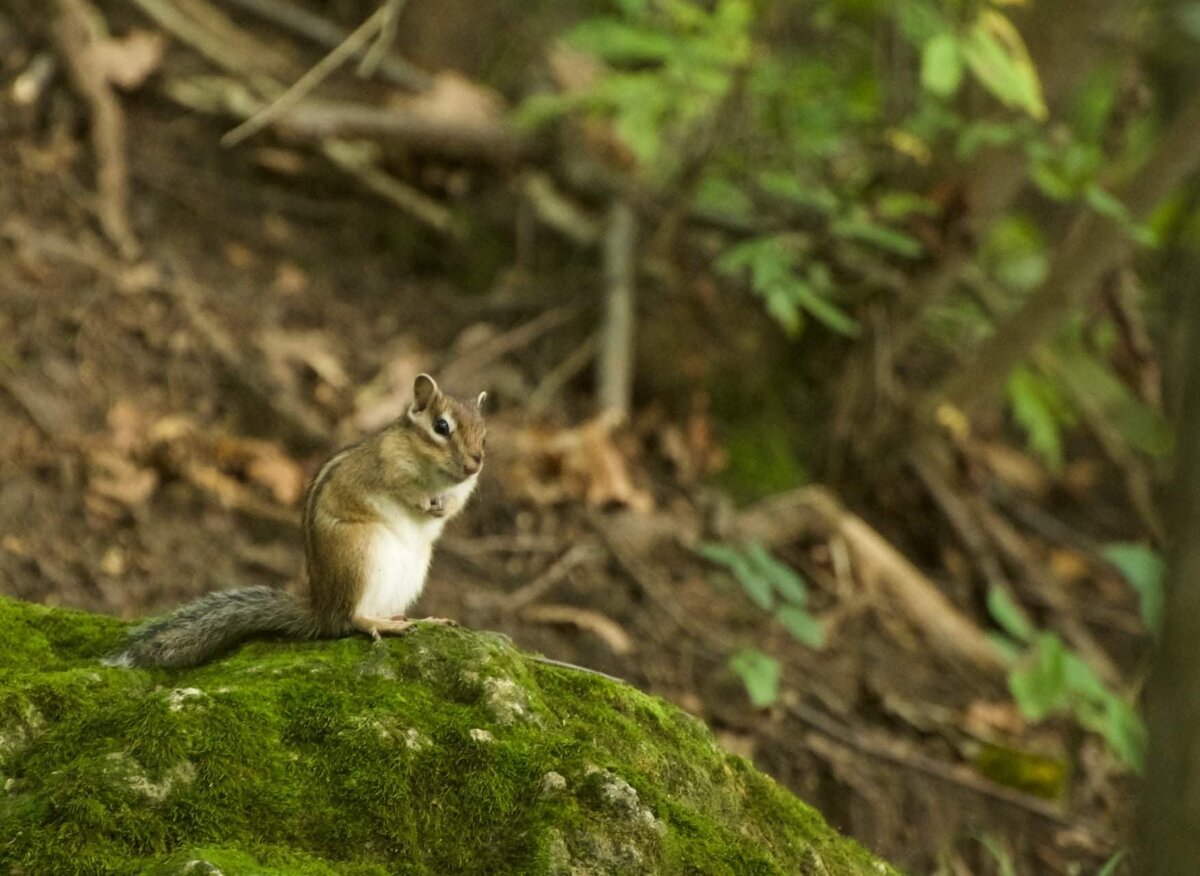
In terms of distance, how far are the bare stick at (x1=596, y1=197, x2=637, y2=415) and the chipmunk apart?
3268 mm

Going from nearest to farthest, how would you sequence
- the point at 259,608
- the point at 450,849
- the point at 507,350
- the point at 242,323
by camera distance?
the point at 450,849 → the point at 259,608 → the point at 242,323 → the point at 507,350

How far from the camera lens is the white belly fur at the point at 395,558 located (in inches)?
132

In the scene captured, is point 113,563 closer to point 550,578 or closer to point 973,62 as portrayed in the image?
point 550,578

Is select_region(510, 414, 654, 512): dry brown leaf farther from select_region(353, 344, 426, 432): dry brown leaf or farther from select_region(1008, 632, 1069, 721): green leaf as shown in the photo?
select_region(1008, 632, 1069, 721): green leaf

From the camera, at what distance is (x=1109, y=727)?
4980 millimetres

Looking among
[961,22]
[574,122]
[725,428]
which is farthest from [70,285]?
[961,22]

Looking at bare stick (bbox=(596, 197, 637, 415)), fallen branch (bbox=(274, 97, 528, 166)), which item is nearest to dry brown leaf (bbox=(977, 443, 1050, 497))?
bare stick (bbox=(596, 197, 637, 415))

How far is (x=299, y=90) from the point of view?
751cm

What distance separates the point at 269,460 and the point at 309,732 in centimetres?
363

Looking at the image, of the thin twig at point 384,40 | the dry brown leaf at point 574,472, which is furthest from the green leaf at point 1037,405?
the thin twig at point 384,40

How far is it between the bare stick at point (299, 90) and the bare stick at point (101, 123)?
0.62 meters

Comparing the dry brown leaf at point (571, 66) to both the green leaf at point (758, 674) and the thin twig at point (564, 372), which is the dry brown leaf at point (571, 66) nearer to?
the thin twig at point (564, 372)

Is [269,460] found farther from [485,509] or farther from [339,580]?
[339,580]

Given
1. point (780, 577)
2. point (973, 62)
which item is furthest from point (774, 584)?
point (973, 62)
